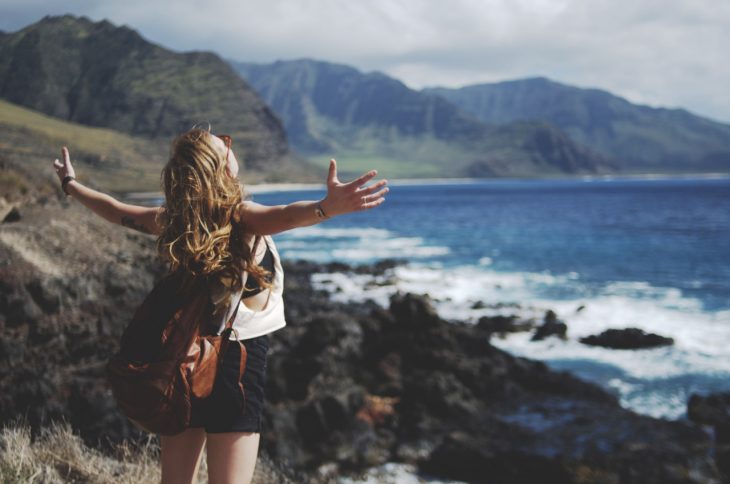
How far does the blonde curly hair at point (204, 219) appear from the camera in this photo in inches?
95.0

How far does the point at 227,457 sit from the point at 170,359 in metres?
0.53

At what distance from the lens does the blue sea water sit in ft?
50.8

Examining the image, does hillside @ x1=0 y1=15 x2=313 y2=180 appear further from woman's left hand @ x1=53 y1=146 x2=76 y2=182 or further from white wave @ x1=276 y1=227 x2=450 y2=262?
woman's left hand @ x1=53 y1=146 x2=76 y2=182

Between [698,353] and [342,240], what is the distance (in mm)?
36806

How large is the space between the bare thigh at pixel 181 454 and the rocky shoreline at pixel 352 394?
2.65 meters

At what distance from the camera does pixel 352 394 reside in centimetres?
1088

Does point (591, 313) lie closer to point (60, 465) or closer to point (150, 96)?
point (60, 465)

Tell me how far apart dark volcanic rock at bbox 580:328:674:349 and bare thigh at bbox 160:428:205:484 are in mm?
16974

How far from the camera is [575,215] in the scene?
74500 mm

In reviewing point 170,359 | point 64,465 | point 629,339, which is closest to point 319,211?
point 170,359

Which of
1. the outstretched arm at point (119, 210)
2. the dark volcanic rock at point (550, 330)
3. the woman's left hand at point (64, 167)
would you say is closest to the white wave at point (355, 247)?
the dark volcanic rock at point (550, 330)

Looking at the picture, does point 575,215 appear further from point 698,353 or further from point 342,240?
point 698,353

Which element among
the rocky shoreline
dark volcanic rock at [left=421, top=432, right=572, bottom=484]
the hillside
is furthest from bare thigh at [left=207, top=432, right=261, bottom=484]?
the hillside

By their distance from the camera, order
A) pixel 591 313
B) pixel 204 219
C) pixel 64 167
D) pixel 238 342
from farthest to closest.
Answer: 1. pixel 591 313
2. pixel 64 167
3. pixel 238 342
4. pixel 204 219
